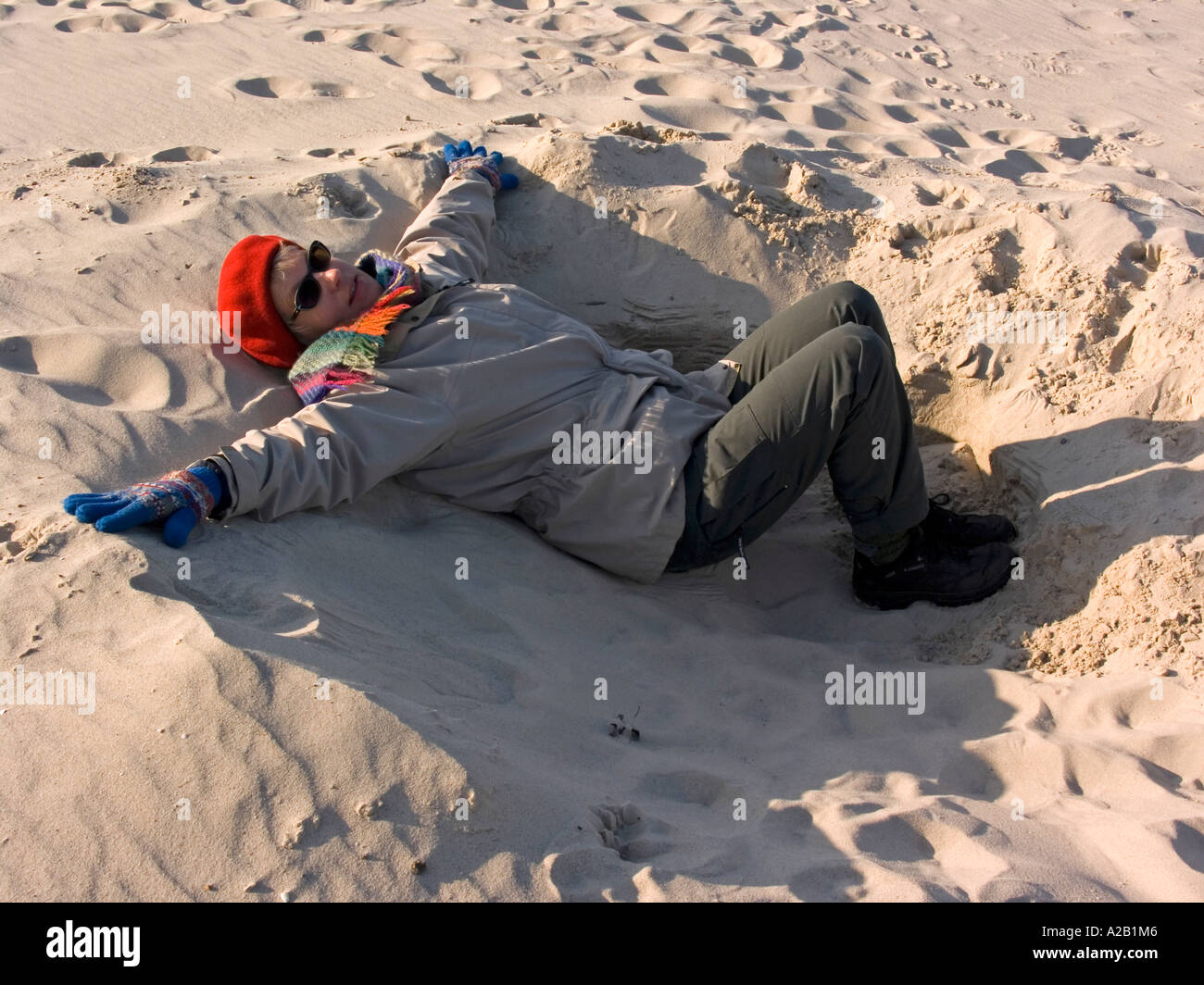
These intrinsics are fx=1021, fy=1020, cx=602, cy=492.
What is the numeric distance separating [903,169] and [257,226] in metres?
2.86

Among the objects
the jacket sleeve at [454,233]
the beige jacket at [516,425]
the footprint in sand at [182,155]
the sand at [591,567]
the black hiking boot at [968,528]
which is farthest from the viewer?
the footprint in sand at [182,155]

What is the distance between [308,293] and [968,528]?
2074mm

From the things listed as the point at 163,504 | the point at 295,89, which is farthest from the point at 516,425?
the point at 295,89

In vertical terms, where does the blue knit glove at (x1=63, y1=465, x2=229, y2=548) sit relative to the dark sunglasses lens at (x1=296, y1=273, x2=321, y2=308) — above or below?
below

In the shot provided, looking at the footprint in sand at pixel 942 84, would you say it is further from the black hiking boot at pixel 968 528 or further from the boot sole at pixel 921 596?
the boot sole at pixel 921 596

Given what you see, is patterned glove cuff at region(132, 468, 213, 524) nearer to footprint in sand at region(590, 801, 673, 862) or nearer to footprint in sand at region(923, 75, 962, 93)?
footprint in sand at region(590, 801, 673, 862)

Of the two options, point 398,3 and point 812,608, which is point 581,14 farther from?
point 812,608

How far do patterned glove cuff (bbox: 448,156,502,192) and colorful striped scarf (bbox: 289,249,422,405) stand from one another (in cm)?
116

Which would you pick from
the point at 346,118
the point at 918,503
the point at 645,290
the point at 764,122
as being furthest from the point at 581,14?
the point at 918,503

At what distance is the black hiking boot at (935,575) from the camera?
300cm

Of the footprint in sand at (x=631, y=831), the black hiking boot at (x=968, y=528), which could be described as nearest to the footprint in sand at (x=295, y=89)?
the black hiking boot at (x=968, y=528)

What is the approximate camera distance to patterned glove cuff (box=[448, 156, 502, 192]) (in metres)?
3.97

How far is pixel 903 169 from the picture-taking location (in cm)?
468

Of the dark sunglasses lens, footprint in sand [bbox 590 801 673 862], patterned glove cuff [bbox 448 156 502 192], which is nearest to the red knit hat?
the dark sunglasses lens
